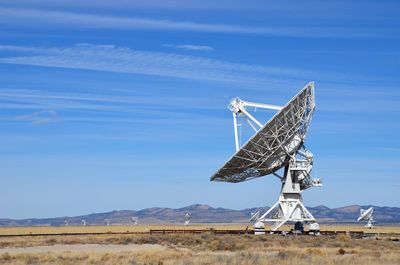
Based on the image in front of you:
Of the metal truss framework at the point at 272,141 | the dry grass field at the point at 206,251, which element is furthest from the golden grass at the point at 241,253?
the metal truss framework at the point at 272,141

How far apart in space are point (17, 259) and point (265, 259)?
15739 millimetres

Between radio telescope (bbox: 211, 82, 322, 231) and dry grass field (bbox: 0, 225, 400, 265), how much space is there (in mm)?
3863

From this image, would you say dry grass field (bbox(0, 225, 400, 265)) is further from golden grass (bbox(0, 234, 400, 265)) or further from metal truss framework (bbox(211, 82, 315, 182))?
metal truss framework (bbox(211, 82, 315, 182))

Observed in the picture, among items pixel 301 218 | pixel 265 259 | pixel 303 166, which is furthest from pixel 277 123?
pixel 265 259

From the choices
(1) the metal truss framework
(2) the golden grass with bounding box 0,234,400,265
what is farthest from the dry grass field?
(1) the metal truss framework

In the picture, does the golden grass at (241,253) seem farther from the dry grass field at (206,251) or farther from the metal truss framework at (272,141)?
the metal truss framework at (272,141)

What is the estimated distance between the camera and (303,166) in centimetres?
6944

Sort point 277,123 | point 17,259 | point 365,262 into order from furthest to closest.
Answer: point 277,123 → point 17,259 → point 365,262

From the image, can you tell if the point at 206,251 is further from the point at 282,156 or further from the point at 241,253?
the point at 282,156

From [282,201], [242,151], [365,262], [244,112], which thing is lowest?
[365,262]

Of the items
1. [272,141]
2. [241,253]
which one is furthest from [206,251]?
[272,141]

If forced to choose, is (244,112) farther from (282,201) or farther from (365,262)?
(365,262)

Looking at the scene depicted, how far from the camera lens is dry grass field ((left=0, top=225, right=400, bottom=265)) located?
4153 centimetres

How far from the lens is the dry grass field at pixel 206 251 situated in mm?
41531
